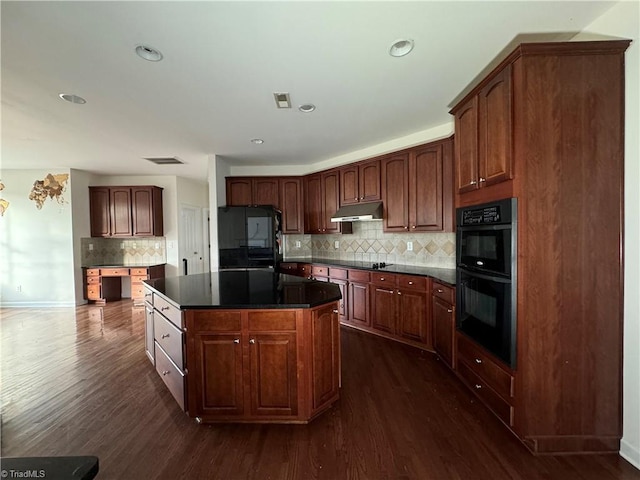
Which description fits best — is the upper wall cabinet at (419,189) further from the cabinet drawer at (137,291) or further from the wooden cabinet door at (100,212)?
the wooden cabinet door at (100,212)

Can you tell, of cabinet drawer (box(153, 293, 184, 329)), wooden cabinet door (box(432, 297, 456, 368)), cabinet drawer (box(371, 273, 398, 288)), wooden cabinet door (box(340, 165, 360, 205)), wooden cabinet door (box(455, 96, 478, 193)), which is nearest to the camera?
cabinet drawer (box(153, 293, 184, 329))

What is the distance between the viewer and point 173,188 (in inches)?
242

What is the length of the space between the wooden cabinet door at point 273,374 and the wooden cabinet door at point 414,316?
1.73 m

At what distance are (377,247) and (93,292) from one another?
5549mm

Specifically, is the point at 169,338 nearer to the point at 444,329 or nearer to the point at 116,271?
the point at 444,329

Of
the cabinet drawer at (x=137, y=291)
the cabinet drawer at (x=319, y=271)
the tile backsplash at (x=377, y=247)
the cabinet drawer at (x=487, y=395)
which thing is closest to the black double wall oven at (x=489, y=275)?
the cabinet drawer at (x=487, y=395)

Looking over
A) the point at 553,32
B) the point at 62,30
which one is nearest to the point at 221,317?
the point at 62,30

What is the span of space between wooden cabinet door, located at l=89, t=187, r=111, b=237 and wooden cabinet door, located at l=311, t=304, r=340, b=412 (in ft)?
18.9

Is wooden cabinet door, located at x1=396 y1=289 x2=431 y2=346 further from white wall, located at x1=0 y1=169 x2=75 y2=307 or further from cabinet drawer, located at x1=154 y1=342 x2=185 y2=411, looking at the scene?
white wall, located at x1=0 y1=169 x2=75 y2=307

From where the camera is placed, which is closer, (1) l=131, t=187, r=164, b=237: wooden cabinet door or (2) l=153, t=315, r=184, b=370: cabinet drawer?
(2) l=153, t=315, r=184, b=370: cabinet drawer

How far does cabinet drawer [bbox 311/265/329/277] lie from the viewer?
13.9 ft

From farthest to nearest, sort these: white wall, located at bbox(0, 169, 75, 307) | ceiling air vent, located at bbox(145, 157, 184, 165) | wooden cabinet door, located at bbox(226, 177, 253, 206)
Result: white wall, located at bbox(0, 169, 75, 307) → wooden cabinet door, located at bbox(226, 177, 253, 206) → ceiling air vent, located at bbox(145, 157, 184, 165)

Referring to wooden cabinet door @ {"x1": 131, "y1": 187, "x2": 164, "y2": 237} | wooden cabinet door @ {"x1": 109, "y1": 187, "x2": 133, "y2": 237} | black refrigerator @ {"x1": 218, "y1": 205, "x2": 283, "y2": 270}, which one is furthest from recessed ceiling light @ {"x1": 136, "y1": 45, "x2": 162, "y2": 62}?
wooden cabinet door @ {"x1": 109, "y1": 187, "x2": 133, "y2": 237}

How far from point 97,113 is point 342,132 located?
8.63 feet
